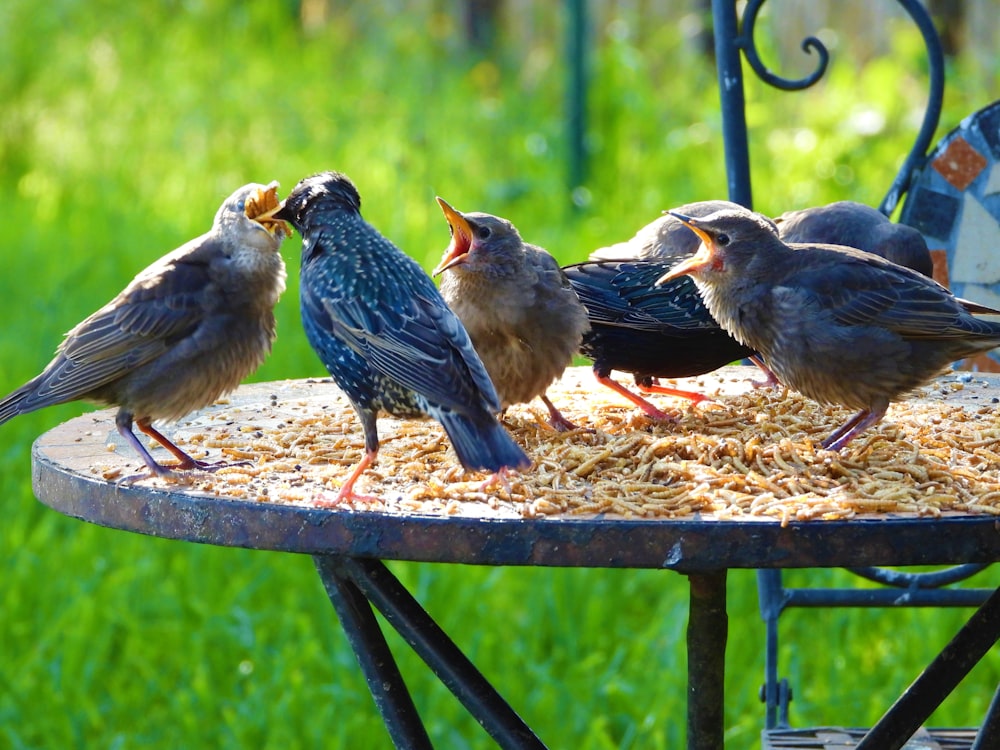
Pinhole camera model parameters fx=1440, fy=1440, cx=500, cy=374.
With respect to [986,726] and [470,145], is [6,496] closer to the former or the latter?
[986,726]

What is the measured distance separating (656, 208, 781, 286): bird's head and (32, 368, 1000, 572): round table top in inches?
41.3

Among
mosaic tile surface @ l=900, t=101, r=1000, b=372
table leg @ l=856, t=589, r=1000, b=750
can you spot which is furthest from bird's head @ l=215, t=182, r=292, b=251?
mosaic tile surface @ l=900, t=101, r=1000, b=372

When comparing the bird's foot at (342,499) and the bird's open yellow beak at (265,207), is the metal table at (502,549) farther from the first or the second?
the bird's open yellow beak at (265,207)

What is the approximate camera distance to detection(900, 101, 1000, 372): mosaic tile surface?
420cm

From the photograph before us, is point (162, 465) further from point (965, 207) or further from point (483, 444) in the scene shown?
point (965, 207)

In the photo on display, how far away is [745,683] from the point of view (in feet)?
16.0

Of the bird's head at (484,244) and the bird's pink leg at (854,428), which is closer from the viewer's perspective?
the bird's pink leg at (854,428)

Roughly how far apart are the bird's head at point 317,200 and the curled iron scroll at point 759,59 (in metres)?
1.41

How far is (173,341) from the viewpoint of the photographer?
3133 millimetres

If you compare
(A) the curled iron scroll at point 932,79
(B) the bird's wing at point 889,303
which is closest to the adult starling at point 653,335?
(B) the bird's wing at point 889,303

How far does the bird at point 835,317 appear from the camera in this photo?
3.05 m

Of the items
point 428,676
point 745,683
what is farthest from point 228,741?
point 745,683

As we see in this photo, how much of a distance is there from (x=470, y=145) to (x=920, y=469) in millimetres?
7475

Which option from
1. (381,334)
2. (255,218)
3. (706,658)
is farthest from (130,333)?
(706,658)
